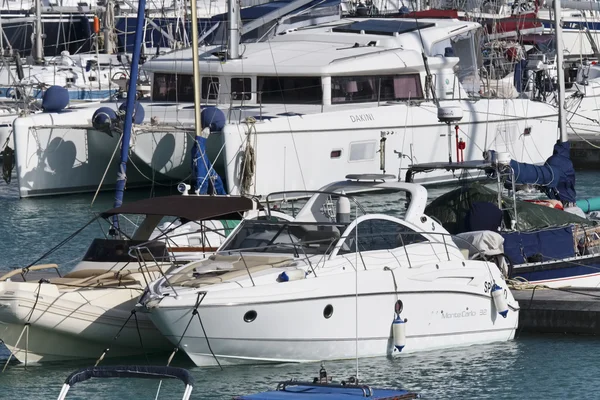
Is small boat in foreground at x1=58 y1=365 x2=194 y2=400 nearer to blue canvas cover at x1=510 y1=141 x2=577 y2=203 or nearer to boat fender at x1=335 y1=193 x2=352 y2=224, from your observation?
boat fender at x1=335 y1=193 x2=352 y2=224

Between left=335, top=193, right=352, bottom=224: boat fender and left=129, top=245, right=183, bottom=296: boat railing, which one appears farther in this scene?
left=335, top=193, right=352, bottom=224: boat fender

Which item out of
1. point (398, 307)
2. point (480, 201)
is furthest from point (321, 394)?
point (480, 201)

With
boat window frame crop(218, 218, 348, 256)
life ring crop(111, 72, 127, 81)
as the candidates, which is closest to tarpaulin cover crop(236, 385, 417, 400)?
boat window frame crop(218, 218, 348, 256)

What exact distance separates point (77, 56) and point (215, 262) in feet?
116

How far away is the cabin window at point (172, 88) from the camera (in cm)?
3222

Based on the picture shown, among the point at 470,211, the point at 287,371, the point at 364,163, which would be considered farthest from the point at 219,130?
the point at 287,371

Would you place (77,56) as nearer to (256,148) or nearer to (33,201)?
(33,201)

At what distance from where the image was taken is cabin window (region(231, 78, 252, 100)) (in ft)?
102

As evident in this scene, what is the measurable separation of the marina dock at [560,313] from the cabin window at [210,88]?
14237 millimetres

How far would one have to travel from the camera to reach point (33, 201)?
1257 inches

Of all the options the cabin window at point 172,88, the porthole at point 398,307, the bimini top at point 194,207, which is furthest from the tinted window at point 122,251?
the cabin window at point 172,88

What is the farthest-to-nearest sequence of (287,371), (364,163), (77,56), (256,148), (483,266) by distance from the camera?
(77,56), (364,163), (256,148), (483,266), (287,371)

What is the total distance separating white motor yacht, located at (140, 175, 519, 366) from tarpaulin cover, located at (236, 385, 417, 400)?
414cm

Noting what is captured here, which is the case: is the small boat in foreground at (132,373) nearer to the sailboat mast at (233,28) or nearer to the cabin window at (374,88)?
the sailboat mast at (233,28)
